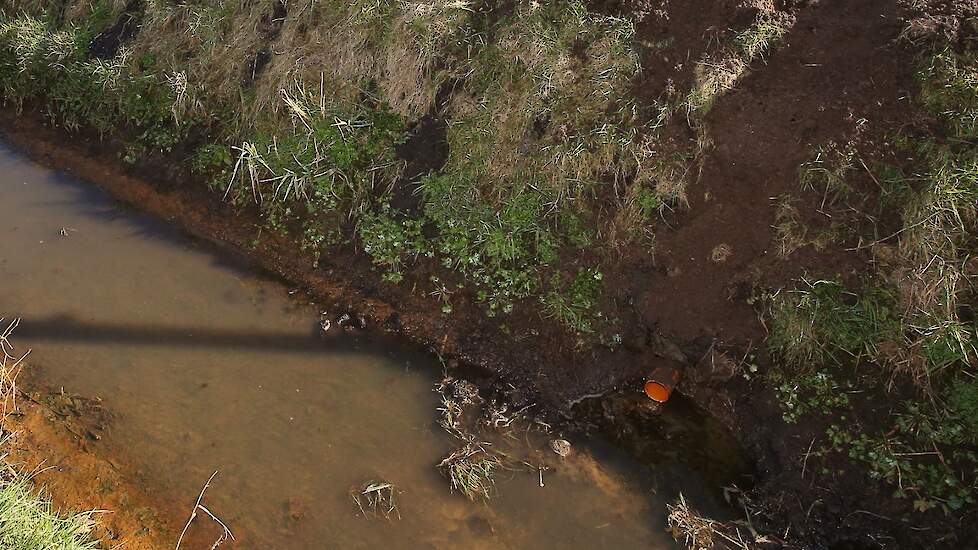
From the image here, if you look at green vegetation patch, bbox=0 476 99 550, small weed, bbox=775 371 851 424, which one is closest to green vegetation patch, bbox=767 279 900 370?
small weed, bbox=775 371 851 424

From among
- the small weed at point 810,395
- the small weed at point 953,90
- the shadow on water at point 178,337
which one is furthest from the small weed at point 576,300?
the small weed at point 953,90

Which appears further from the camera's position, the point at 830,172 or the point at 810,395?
the point at 830,172

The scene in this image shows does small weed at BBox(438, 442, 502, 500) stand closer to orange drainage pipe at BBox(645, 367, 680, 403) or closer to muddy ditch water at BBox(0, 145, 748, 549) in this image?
muddy ditch water at BBox(0, 145, 748, 549)

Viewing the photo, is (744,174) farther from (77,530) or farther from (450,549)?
(77,530)

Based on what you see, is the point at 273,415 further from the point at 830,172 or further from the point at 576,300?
the point at 830,172

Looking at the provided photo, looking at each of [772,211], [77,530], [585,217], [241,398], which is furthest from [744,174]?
[77,530]

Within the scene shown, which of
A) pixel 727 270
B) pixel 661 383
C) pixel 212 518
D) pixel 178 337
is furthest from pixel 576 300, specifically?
pixel 178 337

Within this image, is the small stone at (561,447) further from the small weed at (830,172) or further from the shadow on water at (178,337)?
the small weed at (830,172)

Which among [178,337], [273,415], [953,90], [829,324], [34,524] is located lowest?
[273,415]
